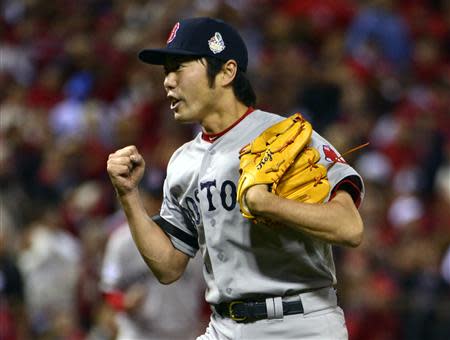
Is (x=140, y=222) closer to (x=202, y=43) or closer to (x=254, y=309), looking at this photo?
(x=254, y=309)

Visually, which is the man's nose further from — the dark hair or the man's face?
the dark hair

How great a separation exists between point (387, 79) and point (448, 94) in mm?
588

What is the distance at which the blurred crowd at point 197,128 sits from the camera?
24.2 feet

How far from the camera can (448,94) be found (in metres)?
9.34

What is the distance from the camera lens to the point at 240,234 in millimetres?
3635

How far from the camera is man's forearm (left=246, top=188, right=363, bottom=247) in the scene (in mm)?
3273

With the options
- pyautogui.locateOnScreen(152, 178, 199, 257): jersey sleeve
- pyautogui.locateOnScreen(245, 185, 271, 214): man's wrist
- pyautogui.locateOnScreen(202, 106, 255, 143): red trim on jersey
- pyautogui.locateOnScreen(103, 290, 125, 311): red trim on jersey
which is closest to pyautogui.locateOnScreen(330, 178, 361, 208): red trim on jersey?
pyautogui.locateOnScreen(245, 185, 271, 214): man's wrist

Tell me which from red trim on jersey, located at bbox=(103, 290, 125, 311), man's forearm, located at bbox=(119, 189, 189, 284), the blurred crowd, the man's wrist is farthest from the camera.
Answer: the blurred crowd

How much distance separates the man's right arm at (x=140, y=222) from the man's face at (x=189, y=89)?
0.22m

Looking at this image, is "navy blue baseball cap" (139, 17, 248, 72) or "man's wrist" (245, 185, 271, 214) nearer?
"man's wrist" (245, 185, 271, 214)

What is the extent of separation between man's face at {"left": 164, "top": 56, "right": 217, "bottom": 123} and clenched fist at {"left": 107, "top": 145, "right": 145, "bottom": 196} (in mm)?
208

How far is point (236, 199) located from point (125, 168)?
1.33 feet

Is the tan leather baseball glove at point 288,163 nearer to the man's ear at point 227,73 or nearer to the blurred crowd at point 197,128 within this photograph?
the man's ear at point 227,73

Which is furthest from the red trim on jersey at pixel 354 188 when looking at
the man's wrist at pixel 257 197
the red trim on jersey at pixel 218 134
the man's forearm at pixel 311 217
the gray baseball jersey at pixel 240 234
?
the red trim on jersey at pixel 218 134
